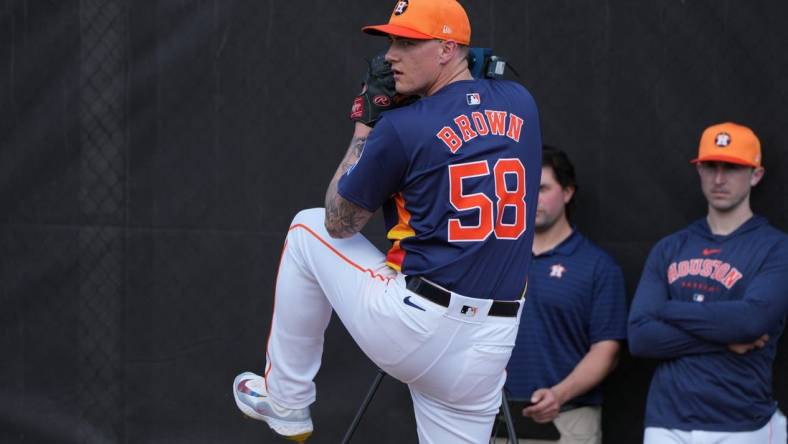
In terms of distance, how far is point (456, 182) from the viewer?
2566 millimetres

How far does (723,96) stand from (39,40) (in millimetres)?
3024

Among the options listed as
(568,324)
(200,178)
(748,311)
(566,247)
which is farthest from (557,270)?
(200,178)

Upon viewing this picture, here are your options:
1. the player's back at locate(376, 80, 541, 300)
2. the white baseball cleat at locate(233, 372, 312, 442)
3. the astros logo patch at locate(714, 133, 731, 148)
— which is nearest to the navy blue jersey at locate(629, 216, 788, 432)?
the astros logo patch at locate(714, 133, 731, 148)

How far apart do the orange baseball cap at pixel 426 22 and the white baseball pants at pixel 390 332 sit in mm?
588

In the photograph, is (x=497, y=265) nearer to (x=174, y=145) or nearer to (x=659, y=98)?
(x=659, y=98)

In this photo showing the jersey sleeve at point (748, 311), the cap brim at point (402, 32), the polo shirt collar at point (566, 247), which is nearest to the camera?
the cap brim at point (402, 32)

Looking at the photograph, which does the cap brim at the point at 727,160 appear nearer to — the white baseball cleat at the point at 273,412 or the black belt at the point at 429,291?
the black belt at the point at 429,291

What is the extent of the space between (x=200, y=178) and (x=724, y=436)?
243 centimetres

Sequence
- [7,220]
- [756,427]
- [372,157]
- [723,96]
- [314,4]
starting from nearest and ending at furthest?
1. [372,157]
2. [756,427]
3. [723,96]
4. [314,4]
5. [7,220]

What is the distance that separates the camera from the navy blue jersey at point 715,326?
3.31m

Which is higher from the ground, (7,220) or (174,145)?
(174,145)

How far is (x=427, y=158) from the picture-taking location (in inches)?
101

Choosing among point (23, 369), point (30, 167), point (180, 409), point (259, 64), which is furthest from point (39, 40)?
point (180, 409)

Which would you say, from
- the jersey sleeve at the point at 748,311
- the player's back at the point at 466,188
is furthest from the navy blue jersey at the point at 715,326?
the player's back at the point at 466,188
